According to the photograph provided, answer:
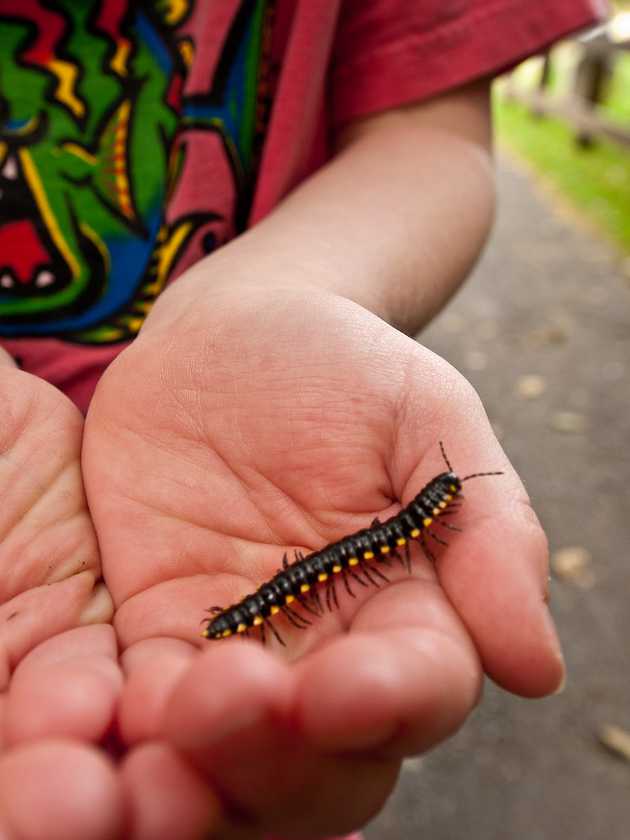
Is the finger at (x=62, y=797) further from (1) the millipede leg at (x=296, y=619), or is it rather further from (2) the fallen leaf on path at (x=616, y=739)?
(2) the fallen leaf on path at (x=616, y=739)

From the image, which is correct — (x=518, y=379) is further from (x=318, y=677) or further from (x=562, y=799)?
(x=318, y=677)

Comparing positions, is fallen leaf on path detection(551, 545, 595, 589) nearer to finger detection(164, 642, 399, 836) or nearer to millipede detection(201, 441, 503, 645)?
millipede detection(201, 441, 503, 645)

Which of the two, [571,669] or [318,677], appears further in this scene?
[571,669]

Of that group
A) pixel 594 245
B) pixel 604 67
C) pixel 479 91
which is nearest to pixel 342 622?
pixel 479 91

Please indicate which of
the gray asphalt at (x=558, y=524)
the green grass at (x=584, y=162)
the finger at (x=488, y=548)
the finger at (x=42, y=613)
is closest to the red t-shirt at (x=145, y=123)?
the finger at (x=42, y=613)

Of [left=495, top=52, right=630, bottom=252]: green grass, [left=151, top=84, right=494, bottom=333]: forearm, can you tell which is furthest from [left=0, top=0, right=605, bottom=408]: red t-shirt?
[left=495, top=52, right=630, bottom=252]: green grass

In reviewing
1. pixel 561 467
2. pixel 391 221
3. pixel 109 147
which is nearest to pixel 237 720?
pixel 391 221
